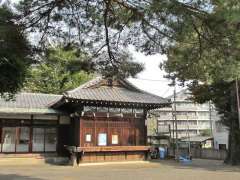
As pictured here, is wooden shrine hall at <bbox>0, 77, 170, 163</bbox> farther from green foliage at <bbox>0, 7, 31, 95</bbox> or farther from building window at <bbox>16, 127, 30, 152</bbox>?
green foliage at <bbox>0, 7, 31, 95</bbox>

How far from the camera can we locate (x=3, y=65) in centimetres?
960

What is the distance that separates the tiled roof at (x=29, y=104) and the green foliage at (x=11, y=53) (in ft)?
50.1

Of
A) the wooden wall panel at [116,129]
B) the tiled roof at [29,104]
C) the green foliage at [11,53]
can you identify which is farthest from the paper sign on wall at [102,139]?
the green foliage at [11,53]

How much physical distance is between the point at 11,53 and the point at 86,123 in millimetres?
17079

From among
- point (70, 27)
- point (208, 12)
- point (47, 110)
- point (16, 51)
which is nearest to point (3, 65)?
point (16, 51)

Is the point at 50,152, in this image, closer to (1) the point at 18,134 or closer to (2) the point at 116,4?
(1) the point at 18,134

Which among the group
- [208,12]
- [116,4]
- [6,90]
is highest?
[116,4]

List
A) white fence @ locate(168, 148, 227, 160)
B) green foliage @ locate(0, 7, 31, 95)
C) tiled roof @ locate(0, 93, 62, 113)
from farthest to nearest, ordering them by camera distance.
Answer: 1. white fence @ locate(168, 148, 227, 160)
2. tiled roof @ locate(0, 93, 62, 113)
3. green foliage @ locate(0, 7, 31, 95)

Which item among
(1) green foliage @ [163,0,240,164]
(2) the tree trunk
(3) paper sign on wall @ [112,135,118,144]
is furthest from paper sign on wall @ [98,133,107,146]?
(1) green foliage @ [163,0,240,164]

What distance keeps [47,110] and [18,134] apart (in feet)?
8.37

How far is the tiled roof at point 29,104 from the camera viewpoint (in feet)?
86.6

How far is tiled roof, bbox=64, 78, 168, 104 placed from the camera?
25656 millimetres

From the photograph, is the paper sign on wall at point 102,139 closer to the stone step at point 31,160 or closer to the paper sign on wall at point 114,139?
the paper sign on wall at point 114,139

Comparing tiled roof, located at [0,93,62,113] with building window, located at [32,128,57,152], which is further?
building window, located at [32,128,57,152]
